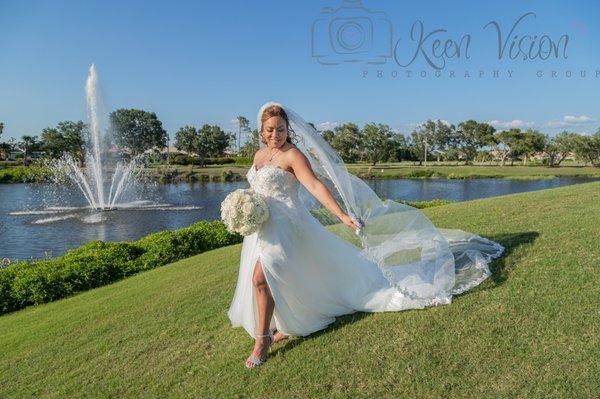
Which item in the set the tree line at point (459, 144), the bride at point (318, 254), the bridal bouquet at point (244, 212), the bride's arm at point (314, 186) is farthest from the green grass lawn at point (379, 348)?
the tree line at point (459, 144)

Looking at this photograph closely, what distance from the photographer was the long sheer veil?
4.89 meters

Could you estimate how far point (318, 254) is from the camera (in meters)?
4.77

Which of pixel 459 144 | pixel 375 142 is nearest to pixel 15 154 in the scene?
pixel 375 142

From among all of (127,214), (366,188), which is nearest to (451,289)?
(366,188)

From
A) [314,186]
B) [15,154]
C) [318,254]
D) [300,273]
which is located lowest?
[300,273]

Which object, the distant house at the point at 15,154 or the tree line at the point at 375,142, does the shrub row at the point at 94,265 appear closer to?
the tree line at the point at 375,142

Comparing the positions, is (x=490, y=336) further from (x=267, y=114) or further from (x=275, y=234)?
(x=267, y=114)

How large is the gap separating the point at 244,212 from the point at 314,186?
674mm

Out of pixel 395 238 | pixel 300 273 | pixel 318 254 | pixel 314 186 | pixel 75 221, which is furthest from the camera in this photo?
pixel 75 221

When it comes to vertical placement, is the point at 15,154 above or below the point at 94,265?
above

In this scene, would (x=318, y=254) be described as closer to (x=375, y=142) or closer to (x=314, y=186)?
(x=314, y=186)

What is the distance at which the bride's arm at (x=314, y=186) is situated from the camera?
4.30 m

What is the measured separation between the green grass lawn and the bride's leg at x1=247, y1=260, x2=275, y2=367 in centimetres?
18

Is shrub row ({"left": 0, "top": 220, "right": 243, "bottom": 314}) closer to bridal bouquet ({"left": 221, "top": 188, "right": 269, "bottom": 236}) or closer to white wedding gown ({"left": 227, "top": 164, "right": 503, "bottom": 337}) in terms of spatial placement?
white wedding gown ({"left": 227, "top": 164, "right": 503, "bottom": 337})
